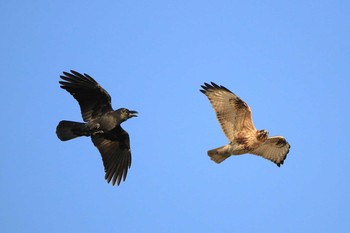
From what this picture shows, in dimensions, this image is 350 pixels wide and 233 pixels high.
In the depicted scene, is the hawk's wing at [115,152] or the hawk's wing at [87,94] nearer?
the hawk's wing at [87,94]

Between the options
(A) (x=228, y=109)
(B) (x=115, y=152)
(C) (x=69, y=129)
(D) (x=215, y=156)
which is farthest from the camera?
(B) (x=115, y=152)

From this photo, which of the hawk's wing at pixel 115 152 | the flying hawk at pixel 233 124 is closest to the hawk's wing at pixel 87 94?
the hawk's wing at pixel 115 152

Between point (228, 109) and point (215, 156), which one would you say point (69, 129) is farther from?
point (228, 109)

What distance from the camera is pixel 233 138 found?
52.4 ft

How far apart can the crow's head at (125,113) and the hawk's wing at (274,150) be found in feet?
10.1

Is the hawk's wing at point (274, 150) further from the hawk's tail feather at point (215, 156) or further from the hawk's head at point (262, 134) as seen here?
the hawk's tail feather at point (215, 156)

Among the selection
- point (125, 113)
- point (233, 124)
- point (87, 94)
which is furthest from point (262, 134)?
point (87, 94)

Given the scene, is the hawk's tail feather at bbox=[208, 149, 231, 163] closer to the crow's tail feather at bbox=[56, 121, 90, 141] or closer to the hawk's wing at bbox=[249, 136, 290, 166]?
the hawk's wing at bbox=[249, 136, 290, 166]

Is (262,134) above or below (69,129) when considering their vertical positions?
above

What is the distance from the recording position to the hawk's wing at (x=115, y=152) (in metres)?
16.5

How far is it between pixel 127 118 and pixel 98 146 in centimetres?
117

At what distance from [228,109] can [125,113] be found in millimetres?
2414

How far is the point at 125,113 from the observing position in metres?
15.9

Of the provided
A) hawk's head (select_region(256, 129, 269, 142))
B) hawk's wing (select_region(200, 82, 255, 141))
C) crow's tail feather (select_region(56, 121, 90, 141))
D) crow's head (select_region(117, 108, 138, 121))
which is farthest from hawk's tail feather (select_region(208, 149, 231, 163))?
crow's tail feather (select_region(56, 121, 90, 141))
